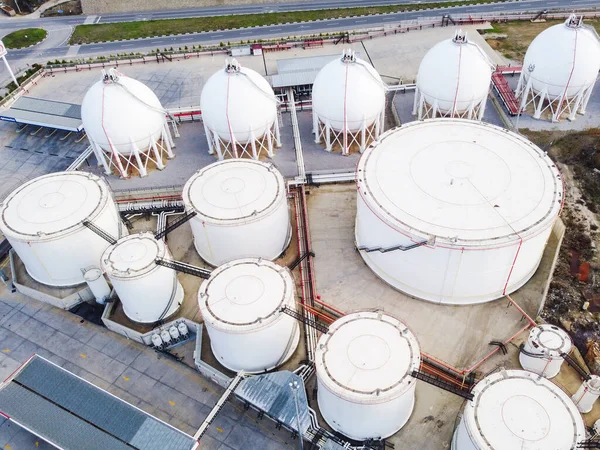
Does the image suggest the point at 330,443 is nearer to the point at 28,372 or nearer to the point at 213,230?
the point at 213,230

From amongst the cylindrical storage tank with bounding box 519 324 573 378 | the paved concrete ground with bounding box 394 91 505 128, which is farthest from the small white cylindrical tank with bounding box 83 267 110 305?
the paved concrete ground with bounding box 394 91 505 128

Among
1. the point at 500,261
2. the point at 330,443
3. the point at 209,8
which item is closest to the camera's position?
the point at 330,443

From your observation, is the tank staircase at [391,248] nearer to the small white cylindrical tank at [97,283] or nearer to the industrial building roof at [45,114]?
the small white cylindrical tank at [97,283]

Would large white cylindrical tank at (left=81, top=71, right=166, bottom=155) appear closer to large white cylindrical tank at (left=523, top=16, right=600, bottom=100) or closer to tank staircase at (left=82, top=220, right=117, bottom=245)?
tank staircase at (left=82, top=220, right=117, bottom=245)

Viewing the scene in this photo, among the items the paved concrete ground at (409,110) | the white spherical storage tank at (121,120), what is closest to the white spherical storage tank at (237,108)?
the white spherical storage tank at (121,120)

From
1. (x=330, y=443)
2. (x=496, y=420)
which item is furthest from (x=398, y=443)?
(x=496, y=420)
